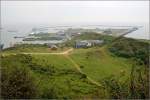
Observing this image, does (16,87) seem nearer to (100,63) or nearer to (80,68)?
(80,68)

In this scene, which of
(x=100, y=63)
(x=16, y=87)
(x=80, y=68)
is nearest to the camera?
(x=16, y=87)

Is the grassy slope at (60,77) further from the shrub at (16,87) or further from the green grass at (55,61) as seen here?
the shrub at (16,87)

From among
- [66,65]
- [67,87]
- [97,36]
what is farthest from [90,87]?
[97,36]

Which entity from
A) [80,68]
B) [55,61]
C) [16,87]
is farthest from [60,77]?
[16,87]

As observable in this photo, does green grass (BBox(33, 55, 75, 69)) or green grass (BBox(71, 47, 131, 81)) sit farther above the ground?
green grass (BBox(33, 55, 75, 69))

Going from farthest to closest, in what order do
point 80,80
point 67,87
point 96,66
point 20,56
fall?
point 96,66, point 20,56, point 80,80, point 67,87

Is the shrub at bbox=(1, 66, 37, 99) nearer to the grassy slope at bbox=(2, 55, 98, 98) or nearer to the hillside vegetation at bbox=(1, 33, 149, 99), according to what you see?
the hillside vegetation at bbox=(1, 33, 149, 99)

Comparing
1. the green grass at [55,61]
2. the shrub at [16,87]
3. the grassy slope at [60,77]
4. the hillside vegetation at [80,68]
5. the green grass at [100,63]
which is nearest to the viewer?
the shrub at [16,87]

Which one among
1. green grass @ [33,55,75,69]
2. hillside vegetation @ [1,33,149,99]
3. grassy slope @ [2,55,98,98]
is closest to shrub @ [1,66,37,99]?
hillside vegetation @ [1,33,149,99]

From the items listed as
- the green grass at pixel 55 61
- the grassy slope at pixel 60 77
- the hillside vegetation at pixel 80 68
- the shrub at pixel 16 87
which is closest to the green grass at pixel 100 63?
the hillside vegetation at pixel 80 68

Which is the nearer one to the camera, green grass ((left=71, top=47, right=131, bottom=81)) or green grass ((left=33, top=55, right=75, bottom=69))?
green grass ((left=71, top=47, right=131, bottom=81))

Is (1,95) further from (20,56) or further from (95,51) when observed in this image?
(95,51)
